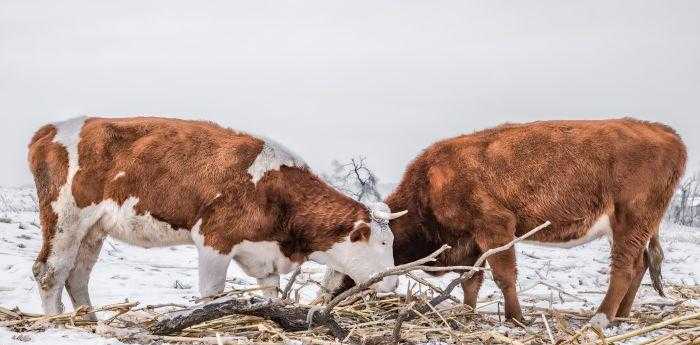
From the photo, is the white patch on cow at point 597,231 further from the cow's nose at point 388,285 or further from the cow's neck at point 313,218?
the cow's neck at point 313,218

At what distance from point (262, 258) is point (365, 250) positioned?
105 centimetres

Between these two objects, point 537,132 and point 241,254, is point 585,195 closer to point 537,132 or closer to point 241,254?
point 537,132

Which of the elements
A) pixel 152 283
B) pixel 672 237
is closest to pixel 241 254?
pixel 152 283

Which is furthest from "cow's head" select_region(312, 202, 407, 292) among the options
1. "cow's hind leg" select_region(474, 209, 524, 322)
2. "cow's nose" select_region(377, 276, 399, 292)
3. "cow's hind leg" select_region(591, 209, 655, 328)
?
"cow's hind leg" select_region(591, 209, 655, 328)

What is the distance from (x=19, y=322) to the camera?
5059 millimetres

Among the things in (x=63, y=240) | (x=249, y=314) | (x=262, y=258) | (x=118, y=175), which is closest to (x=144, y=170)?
(x=118, y=175)

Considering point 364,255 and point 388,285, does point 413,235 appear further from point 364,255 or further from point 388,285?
point 388,285

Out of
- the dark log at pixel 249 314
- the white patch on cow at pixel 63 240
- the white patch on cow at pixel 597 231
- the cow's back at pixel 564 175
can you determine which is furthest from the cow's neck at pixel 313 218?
the dark log at pixel 249 314

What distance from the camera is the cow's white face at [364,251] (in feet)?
26.2

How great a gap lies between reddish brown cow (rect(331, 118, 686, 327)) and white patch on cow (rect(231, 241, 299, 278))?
1.46 meters

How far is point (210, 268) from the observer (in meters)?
7.53

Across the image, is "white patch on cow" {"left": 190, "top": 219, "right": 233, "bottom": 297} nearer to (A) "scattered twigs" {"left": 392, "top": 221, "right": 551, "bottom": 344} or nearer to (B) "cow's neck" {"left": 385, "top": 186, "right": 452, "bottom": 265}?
(B) "cow's neck" {"left": 385, "top": 186, "right": 452, "bottom": 265}

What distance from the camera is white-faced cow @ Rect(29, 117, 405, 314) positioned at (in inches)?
303

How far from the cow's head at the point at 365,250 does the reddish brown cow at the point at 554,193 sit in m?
0.79
